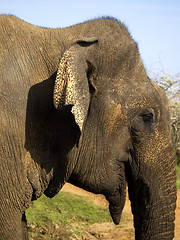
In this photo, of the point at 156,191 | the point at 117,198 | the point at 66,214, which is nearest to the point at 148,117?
the point at 156,191

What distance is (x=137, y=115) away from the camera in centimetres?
329

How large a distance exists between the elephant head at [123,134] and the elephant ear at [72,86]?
0.08 meters

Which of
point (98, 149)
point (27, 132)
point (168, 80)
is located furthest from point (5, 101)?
point (168, 80)

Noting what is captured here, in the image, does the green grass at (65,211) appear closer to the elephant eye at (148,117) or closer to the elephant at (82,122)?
the elephant at (82,122)

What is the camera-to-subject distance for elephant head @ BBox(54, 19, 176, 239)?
3.17 metres

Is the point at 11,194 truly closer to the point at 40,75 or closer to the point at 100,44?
the point at 40,75

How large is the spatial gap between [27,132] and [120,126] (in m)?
0.76

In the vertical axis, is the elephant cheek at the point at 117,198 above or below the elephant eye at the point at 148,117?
below

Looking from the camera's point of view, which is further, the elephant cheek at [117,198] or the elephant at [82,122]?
the elephant cheek at [117,198]

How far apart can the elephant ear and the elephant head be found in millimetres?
76

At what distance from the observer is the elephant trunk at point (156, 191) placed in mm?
3350

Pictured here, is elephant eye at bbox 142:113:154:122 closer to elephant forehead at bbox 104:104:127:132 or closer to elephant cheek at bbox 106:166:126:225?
elephant forehead at bbox 104:104:127:132

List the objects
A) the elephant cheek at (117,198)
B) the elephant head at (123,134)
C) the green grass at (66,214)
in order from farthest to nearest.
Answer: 1. the green grass at (66,214)
2. the elephant cheek at (117,198)
3. the elephant head at (123,134)

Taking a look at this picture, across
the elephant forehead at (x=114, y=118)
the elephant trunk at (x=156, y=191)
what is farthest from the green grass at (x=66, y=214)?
the elephant forehead at (x=114, y=118)
